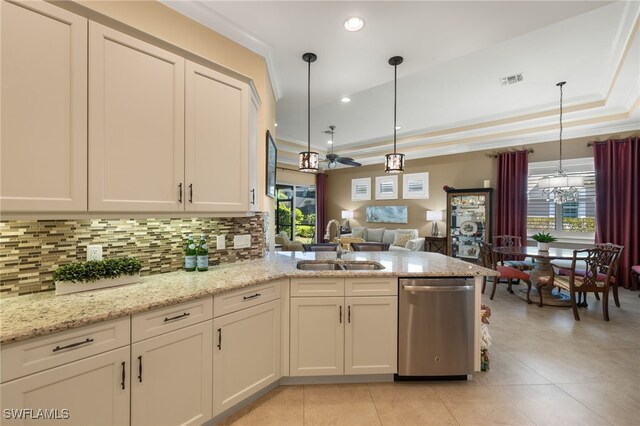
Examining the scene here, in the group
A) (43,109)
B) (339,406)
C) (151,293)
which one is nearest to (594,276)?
(339,406)

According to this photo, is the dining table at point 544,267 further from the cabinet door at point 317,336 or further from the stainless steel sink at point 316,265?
the cabinet door at point 317,336

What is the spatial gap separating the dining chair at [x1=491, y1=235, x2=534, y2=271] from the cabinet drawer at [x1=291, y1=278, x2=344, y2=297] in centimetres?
379

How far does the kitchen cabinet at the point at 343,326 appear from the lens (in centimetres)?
220

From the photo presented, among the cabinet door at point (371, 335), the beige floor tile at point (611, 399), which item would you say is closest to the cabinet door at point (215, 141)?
the cabinet door at point (371, 335)

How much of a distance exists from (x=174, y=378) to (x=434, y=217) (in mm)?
6387

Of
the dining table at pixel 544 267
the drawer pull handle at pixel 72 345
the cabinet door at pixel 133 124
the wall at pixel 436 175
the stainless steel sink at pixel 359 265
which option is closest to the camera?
the drawer pull handle at pixel 72 345

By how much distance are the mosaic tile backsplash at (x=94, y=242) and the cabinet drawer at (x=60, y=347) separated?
61 centimetres

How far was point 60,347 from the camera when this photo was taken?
47.3 inches

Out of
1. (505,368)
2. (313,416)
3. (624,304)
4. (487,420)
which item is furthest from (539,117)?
(313,416)

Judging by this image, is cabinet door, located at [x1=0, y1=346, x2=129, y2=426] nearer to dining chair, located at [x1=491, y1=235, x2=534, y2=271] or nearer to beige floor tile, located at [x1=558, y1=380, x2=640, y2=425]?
beige floor tile, located at [x1=558, y1=380, x2=640, y2=425]

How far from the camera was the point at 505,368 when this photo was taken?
2.52 m

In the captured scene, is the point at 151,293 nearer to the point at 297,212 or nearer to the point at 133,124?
the point at 133,124

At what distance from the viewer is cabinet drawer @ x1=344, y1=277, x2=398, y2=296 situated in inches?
87.1

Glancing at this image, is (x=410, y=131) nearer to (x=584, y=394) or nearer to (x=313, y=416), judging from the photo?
(x=584, y=394)
